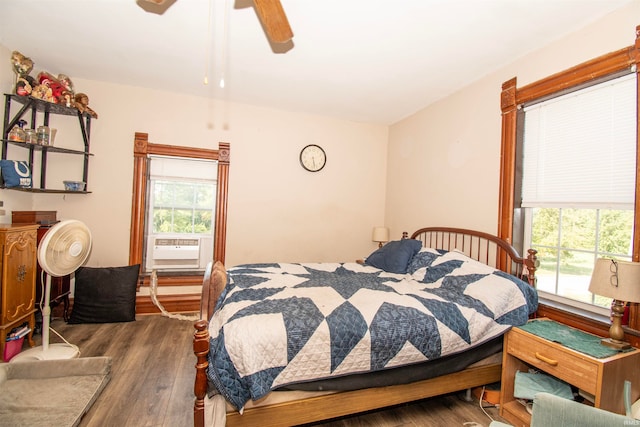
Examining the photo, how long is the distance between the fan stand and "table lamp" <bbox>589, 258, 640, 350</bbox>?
359cm

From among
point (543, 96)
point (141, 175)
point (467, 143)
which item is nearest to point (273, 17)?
point (543, 96)

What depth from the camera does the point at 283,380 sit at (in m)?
1.45

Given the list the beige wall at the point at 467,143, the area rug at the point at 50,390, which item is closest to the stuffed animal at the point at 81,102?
the area rug at the point at 50,390

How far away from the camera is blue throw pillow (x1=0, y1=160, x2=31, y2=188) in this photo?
8.26 feet

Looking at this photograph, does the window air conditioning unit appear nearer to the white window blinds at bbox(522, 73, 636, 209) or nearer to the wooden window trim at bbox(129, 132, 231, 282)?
the wooden window trim at bbox(129, 132, 231, 282)

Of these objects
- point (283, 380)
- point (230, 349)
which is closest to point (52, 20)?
point (230, 349)

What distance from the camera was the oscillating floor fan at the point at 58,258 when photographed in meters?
2.14

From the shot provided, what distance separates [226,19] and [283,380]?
234 cm

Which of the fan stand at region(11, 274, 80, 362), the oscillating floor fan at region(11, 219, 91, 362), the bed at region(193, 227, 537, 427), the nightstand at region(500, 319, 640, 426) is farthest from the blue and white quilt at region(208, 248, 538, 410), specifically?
the fan stand at region(11, 274, 80, 362)

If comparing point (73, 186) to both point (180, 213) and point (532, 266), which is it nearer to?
point (180, 213)

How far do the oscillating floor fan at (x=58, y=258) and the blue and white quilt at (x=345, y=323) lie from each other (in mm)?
1234

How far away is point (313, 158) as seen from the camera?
400cm

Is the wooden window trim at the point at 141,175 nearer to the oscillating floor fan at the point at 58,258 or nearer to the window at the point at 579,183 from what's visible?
the oscillating floor fan at the point at 58,258

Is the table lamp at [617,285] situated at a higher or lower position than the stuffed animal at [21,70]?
lower
